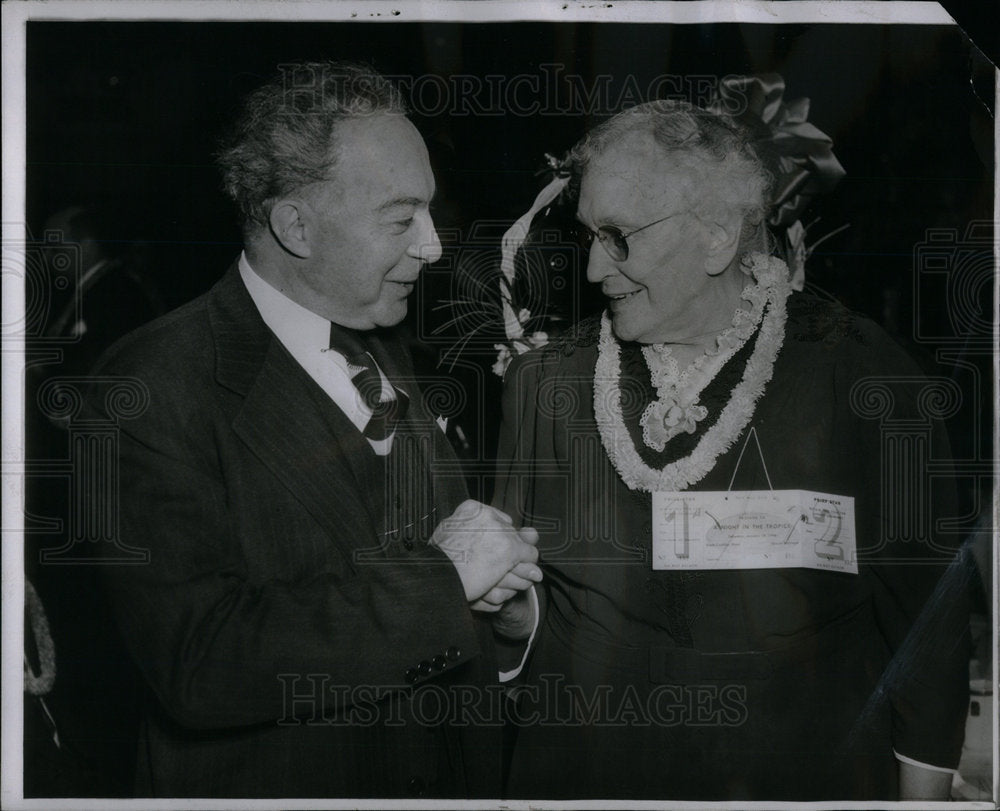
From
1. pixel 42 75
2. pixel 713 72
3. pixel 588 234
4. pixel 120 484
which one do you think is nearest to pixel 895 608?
pixel 588 234

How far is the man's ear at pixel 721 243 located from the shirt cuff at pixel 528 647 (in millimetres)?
740

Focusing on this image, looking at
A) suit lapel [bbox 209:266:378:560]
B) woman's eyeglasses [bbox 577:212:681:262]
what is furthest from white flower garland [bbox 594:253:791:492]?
suit lapel [bbox 209:266:378:560]

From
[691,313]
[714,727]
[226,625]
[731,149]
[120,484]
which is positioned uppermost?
[731,149]

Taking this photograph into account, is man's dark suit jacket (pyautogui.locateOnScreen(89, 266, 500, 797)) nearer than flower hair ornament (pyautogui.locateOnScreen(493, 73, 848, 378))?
Yes

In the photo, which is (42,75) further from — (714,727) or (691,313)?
(714,727)

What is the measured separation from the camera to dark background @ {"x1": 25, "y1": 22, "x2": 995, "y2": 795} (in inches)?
79.7

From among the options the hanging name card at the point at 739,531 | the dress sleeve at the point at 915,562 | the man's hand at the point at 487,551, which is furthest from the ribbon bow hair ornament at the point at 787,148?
the man's hand at the point at 487,551

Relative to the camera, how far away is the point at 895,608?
6.64 feet

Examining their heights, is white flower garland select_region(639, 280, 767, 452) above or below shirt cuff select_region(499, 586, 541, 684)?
above

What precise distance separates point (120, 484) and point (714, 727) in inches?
50.8

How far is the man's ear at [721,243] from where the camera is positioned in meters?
2.00

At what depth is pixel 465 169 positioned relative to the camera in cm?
202

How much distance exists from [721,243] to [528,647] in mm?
903

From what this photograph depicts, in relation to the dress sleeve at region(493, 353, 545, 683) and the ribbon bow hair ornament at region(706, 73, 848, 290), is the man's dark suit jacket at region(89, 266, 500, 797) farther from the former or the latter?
the ribbon bow hair ornament at region(706, 73, 848, 290)
